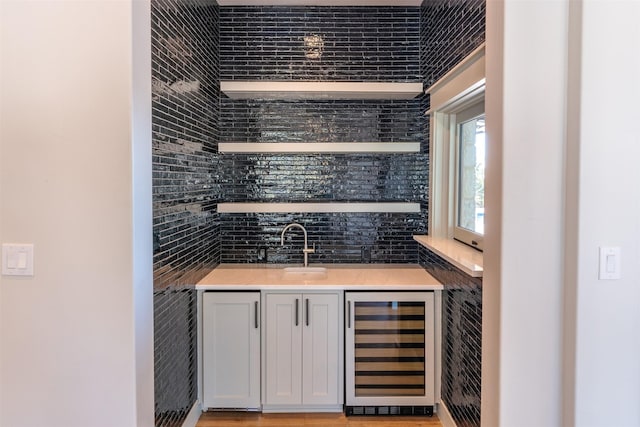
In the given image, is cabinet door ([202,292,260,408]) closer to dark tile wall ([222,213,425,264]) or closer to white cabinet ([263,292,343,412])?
white cabinet ([263,292,343,412])

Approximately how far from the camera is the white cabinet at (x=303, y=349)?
2652 mm

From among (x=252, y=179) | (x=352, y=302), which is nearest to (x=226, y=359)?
(x=352, y=302)

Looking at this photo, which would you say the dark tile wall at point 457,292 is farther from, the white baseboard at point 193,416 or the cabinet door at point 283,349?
the white baseboard at point 193,416

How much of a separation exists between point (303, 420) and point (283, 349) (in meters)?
0.46

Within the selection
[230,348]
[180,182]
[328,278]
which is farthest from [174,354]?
[328,278]

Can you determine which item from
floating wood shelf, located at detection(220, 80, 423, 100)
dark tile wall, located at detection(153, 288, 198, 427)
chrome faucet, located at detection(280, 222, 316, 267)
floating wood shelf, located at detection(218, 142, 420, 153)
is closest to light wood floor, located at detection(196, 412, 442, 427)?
dark tile wall, located at detection(153, 288, 198, 427)
